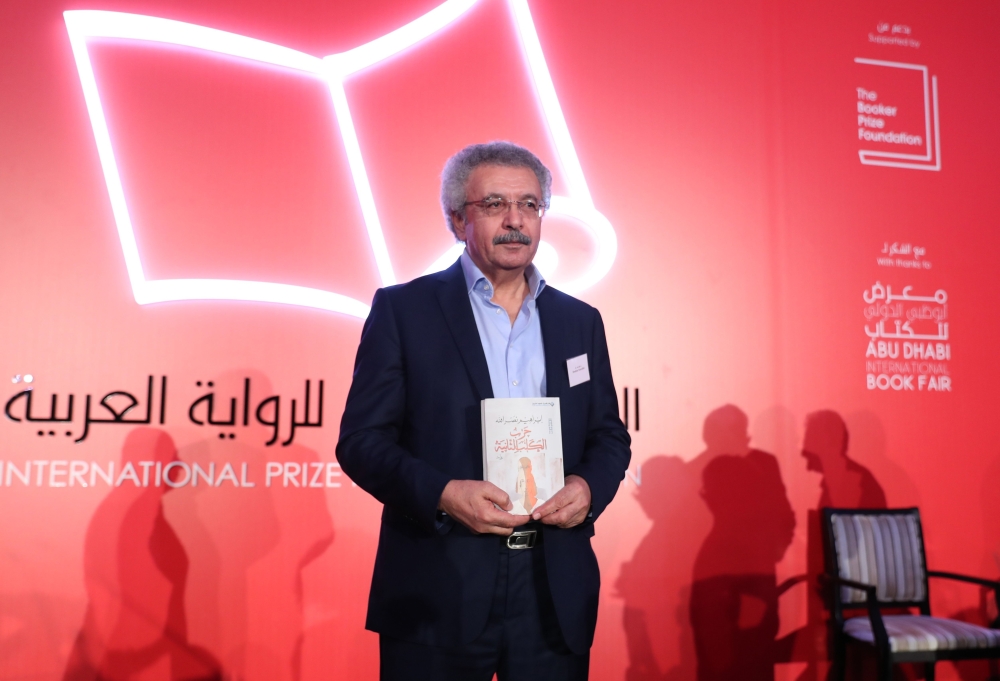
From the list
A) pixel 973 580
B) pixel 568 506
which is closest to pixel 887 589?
pixel 973 580

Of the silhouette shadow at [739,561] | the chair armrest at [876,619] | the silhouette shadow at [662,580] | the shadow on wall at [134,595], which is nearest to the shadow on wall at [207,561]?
the shadow on wall at [134,595]

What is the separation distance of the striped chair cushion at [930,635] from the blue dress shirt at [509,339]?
8.15ft

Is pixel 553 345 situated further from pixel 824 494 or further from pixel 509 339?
pixel 824 494

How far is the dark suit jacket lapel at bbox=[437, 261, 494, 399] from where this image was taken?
1723 millimetres

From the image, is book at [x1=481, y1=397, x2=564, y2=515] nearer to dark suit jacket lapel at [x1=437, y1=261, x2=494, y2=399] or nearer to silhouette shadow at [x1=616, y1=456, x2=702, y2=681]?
dark suit jacket lapel at [x1=437, y1=261, x2=494, y2=399]

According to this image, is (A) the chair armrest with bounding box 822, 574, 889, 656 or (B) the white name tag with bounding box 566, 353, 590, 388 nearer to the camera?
(B) the white name tag with bounding box 566, 353, 590, 388

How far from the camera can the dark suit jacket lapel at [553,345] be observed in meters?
1.78

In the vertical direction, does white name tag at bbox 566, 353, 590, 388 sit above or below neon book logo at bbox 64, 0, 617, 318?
below

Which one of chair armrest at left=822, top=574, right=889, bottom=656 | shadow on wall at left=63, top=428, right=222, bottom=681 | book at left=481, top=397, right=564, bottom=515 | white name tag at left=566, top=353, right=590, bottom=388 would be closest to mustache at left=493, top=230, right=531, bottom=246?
white name tag at left=566, top=353, right=590, bottom=388

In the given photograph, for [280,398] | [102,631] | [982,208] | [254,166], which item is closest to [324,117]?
[254,166]

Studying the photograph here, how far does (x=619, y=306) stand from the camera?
3900 millimetres

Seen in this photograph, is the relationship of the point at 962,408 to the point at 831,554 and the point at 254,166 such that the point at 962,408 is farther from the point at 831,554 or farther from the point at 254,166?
the point at 254,166

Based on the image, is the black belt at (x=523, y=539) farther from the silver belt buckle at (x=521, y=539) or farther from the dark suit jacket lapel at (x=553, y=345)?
the dark suit jacket lapel at (x=553, y=345)

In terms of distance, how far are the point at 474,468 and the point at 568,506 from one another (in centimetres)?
22
